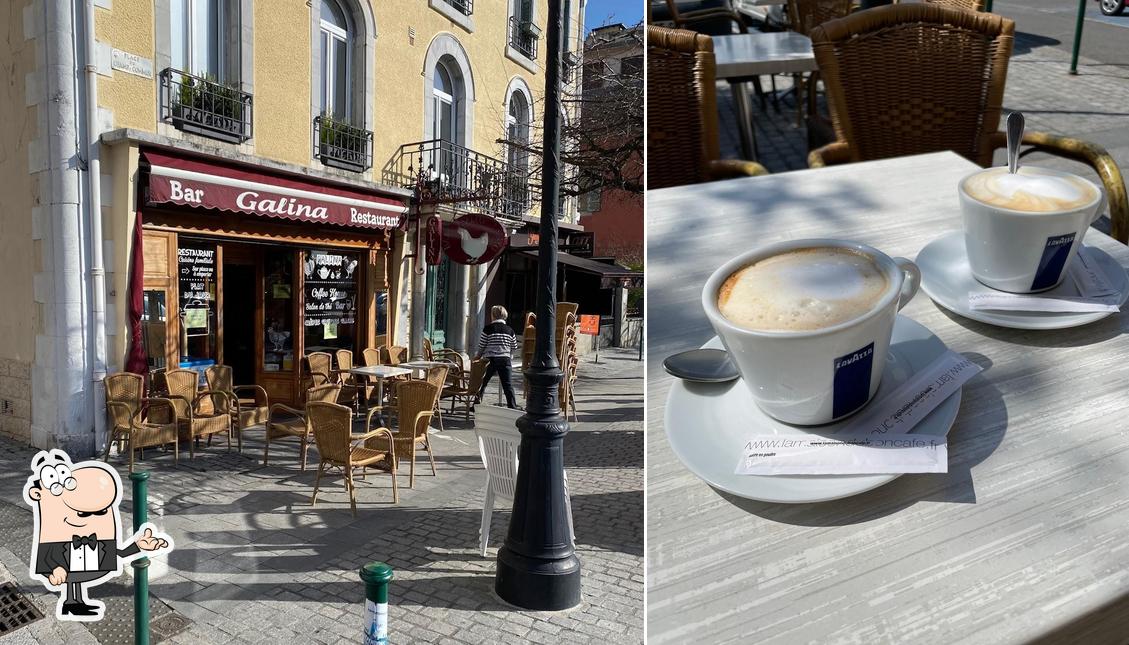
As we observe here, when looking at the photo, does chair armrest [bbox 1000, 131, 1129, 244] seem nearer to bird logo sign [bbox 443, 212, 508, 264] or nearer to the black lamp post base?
the black lamp post base

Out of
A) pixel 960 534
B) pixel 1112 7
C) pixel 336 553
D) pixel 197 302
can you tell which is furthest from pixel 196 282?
pixel 1112 7

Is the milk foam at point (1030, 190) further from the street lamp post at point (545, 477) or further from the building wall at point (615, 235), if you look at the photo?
the building wall at point (615, 235)

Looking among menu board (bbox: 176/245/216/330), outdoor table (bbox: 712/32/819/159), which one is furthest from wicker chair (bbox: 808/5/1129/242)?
menu board (bbox: 176/245/216/330)

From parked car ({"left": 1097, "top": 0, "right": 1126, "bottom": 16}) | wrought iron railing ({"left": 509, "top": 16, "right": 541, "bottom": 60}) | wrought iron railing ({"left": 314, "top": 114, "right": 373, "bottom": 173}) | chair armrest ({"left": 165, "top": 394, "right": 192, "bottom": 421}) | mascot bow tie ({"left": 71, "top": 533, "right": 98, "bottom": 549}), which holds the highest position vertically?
parked car ({"left": 1097, "top": 0, "right": 1126, "bottom": 16})

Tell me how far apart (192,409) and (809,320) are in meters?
6.23

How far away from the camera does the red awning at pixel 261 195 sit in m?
6.64

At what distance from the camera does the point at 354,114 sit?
28.8 ft

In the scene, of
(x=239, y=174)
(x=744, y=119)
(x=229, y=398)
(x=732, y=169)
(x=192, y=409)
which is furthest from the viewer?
(x=239, y=174)

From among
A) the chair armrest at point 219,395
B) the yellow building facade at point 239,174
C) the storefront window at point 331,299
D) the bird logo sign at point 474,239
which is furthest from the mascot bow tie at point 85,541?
the storefront window at point 331,299

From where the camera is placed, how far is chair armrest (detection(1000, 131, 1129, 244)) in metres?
2.35

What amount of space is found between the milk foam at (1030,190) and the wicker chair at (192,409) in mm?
5921

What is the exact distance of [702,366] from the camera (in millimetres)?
1061

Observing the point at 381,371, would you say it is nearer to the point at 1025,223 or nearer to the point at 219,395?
the point at 219,395

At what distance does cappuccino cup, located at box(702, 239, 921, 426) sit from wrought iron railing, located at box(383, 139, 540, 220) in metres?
7.16
